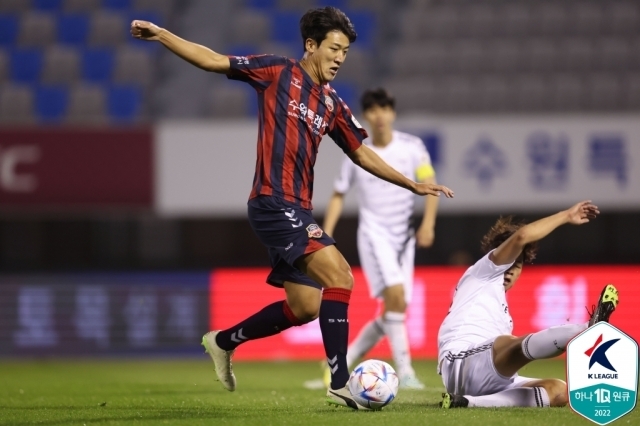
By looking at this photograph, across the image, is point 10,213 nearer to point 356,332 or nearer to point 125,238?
point 125,238

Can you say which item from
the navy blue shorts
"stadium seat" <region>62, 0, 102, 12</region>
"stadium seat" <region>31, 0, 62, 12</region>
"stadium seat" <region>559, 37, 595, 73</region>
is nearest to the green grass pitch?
the navy blue shorts

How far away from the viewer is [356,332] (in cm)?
1234

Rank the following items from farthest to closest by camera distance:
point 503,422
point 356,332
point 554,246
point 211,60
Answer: point 554,246 < point 356,332 < point 211,60 < point 503,422

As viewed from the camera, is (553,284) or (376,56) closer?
(553,284)

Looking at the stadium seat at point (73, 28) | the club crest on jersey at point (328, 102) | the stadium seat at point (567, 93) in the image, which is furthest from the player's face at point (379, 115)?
the stadium seat at point (73, 28)

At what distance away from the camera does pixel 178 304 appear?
42.0 feet

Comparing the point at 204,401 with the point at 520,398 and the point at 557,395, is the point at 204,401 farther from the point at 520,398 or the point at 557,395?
the point at 557,395

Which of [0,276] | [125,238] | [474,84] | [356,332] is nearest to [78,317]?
[0,276]

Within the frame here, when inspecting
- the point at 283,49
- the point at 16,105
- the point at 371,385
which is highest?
the point at 283,49

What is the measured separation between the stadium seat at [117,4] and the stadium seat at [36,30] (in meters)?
0.79

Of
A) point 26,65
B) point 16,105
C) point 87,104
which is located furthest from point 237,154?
point 26,65

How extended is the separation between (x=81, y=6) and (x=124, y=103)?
2343 mm

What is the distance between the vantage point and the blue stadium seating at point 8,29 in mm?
15433

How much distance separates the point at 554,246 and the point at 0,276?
6.99 m
